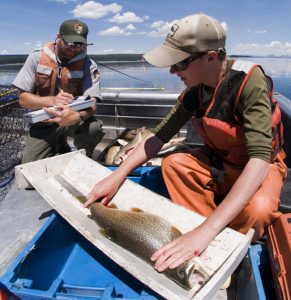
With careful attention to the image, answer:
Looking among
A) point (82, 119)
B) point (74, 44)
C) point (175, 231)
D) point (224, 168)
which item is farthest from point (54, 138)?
point (175, 231)

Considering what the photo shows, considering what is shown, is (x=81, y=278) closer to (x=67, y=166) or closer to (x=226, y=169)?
(x=67, y=166)

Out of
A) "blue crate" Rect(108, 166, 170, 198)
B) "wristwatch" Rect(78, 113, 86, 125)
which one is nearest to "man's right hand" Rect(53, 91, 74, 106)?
"wristwatch" Rect(78, 113, 86, 125)

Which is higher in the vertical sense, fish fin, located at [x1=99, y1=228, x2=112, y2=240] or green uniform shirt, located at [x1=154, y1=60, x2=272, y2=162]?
green uniform shirt, located at [x1=154, y1=60, x2=272, y2=162]

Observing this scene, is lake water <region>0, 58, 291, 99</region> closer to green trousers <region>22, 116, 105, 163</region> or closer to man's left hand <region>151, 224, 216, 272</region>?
green trousers <region>22, 116, 105, 163</region>

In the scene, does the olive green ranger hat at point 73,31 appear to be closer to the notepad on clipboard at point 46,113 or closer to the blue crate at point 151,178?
the notepad on clipboard at point 46,113

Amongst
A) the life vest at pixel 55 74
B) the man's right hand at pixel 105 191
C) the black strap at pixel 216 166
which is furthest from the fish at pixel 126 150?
the black strap at pixel 216 166

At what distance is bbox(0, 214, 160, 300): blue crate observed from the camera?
2.17 metres

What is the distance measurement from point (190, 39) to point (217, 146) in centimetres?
94

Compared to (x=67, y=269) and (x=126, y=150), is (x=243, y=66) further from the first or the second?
(x=126, y=150)

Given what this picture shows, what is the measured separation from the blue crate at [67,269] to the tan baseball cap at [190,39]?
1.56 metres

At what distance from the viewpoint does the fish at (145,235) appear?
1.95m

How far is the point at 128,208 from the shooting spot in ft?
9.53

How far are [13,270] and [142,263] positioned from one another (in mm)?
829

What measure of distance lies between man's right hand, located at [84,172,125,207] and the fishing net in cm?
210
